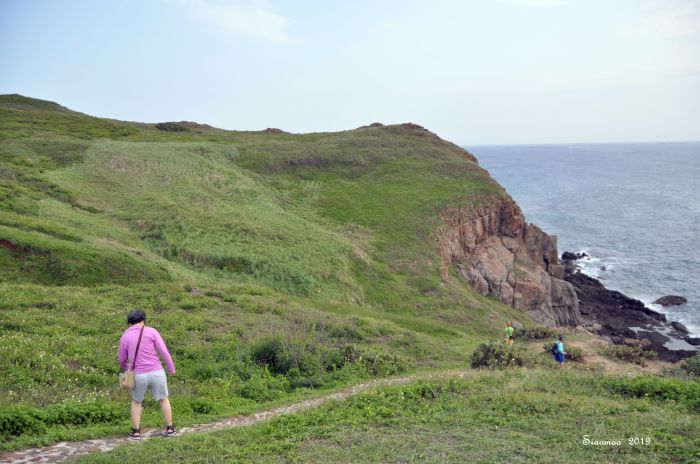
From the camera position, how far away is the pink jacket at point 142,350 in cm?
976

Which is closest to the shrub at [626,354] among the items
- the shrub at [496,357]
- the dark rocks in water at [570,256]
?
the shrub at [496,357]

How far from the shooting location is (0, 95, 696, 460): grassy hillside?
44.9ft

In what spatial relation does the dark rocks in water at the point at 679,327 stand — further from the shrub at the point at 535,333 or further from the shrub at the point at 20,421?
the shrub at the point at 20,421

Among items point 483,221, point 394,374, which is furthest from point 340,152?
point 394,374

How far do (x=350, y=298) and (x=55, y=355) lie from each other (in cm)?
2010

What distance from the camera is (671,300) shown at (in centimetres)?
5441

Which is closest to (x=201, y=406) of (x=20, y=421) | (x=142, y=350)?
(x=142, y=350)

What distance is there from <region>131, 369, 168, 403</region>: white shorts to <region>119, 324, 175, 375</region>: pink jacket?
0.31 ft

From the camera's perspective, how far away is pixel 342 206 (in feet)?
159

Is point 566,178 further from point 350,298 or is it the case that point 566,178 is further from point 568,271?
point 350,298

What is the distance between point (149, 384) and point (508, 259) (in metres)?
42.0

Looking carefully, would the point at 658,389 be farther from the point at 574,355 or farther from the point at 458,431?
the point at 574,355

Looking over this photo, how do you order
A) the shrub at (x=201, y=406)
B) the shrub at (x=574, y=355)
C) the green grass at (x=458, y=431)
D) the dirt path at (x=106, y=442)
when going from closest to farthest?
the dirt path at (x=106, y=442), the green grass at (x=458, y=431), the shrub at (x=201, y=406), the shrub at (x=574, y=355)

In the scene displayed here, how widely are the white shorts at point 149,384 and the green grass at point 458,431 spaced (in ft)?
3.06
